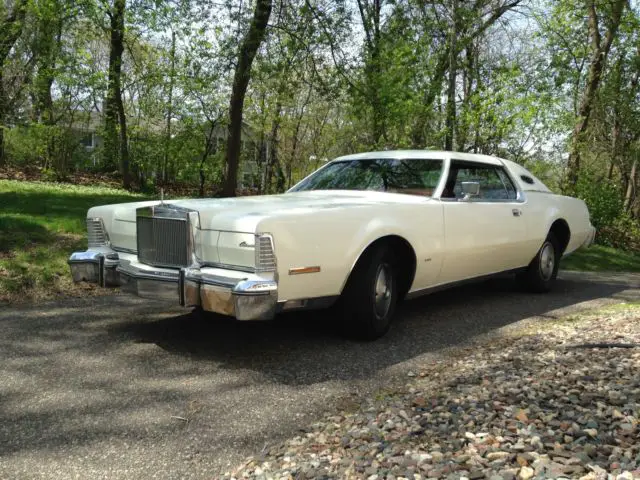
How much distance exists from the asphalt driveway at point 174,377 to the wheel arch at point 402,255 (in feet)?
1.35

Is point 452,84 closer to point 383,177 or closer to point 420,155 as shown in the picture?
point 420,155

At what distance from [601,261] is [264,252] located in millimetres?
9886

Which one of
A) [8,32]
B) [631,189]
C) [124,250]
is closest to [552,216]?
[124,250]

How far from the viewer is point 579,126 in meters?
15.8

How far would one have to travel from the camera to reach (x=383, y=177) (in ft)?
18.0

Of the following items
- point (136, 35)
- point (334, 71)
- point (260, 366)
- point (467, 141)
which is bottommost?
point (260, 366)

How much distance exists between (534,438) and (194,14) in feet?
31.6

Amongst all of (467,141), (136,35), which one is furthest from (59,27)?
(467,141)

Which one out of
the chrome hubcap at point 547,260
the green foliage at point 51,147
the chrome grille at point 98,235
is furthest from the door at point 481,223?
the green foliage at point 51,147

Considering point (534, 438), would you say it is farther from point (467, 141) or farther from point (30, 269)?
point (467, 141)

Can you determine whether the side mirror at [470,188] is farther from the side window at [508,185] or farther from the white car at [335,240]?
the side window at [508,185]

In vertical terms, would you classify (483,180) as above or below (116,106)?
below

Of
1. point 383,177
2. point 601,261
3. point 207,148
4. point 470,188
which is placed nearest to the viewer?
point 470,188

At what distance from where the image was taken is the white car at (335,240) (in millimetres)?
3783
